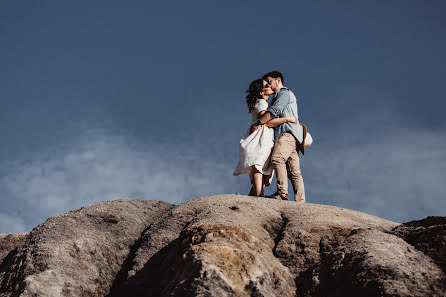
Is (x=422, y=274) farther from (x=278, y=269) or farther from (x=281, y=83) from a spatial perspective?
(x=281, y=83)

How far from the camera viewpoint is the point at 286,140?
12.0 metres

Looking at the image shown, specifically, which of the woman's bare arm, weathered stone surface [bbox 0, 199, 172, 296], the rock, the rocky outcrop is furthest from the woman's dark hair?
the rock

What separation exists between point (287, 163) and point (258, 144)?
94 centimetres

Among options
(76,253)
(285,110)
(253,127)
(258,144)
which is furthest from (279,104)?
(76,253)

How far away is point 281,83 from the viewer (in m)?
12.8

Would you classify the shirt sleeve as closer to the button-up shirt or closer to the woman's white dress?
the button-up shirt

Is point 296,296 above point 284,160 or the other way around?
the other way around

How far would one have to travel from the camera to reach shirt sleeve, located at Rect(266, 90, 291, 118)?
39.2ft

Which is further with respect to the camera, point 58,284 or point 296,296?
point 58,284

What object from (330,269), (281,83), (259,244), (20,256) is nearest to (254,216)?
(259,244)

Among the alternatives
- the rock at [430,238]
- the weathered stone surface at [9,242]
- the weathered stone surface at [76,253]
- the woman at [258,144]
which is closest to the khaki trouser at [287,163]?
the woman at [258,144]

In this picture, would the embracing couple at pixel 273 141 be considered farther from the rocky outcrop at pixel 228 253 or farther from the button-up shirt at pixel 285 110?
the rocky outcrop at pixel 228 253

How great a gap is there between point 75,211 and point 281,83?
6136 millimetres

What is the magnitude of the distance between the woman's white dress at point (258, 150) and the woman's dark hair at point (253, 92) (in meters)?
0.19
